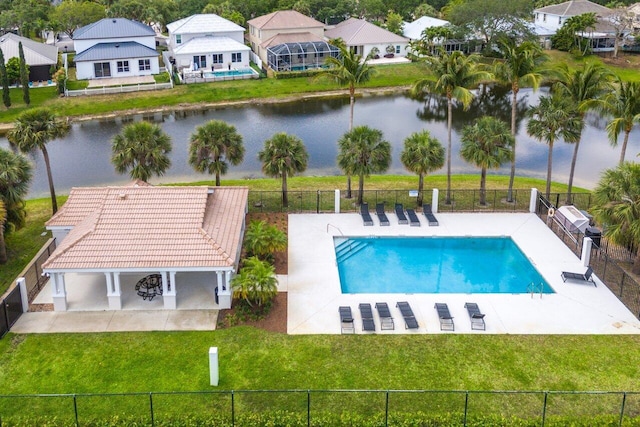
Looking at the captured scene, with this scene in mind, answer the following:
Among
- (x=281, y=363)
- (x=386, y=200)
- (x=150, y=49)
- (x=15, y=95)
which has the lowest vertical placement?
(x=281, y=363)

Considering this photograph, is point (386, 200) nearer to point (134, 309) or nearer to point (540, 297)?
point (540, 297)

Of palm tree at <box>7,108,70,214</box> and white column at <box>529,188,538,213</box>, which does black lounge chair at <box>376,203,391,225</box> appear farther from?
palm tree at <box>7,108,70,214</box>

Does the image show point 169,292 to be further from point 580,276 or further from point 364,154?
point 580,276

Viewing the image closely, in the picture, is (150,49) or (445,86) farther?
(150,49)

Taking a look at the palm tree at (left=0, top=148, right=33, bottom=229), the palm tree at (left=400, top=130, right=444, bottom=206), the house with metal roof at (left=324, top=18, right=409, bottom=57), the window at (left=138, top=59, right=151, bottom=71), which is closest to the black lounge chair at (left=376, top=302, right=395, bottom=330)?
the palm tree at (left=400, top=130, right=444, bottom=206)

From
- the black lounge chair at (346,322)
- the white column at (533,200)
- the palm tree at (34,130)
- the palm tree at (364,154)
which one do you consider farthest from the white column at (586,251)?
the palm tree at (34,130)

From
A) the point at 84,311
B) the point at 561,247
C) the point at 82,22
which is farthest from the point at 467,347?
the point at 82,22
